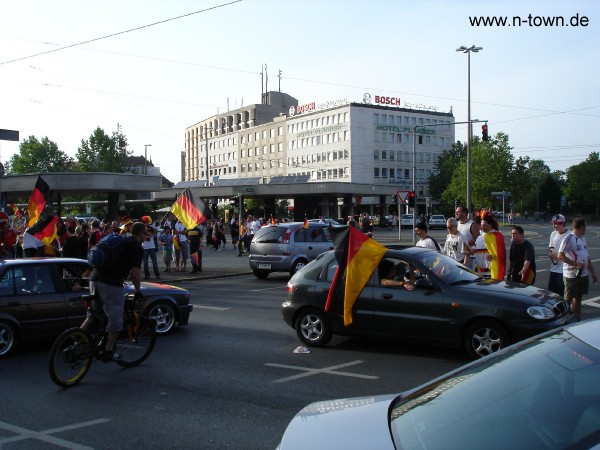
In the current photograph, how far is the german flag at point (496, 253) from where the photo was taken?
10.3 metres

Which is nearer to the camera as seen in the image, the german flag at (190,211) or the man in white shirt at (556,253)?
the man in white shirt at (556,253)

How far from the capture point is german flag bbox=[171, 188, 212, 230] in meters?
18.8

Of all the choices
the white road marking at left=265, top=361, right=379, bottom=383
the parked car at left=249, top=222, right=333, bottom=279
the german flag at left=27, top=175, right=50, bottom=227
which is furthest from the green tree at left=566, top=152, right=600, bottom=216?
the white road marking at left=265, top=361, right=379, bottom=383

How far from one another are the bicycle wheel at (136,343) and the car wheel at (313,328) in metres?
2.27

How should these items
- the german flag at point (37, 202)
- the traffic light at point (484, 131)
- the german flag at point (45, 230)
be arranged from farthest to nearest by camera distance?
the traffic light at point (484, 131) → the german flag at point (37, 202) → the german flag at point (45, 230)

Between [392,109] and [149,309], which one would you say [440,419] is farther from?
[392,109]

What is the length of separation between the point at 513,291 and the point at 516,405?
5.86 m

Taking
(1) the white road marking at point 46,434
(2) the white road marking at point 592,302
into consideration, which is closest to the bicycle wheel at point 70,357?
(1) the white road marking at point 46,434

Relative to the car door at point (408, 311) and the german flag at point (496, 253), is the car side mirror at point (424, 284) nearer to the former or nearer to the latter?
the car door at point (408, 311)

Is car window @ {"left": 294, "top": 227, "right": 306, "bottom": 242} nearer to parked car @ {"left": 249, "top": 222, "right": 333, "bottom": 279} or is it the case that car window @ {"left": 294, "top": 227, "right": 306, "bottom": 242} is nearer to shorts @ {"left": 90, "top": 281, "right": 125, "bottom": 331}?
parked car @ {"left": 249, "top": 222, "right": 333, "bottom": 279}

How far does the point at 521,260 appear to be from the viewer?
10.4 metres

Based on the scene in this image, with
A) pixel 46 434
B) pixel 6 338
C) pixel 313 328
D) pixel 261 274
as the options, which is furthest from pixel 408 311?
pixel 261 274

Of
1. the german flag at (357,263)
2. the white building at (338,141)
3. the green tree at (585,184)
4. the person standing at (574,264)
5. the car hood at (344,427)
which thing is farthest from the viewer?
the green tree at (585,184)

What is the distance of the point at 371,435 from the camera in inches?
100.0
